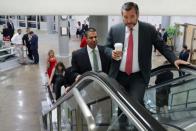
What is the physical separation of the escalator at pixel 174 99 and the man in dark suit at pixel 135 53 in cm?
47

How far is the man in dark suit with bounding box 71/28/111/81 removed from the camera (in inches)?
151

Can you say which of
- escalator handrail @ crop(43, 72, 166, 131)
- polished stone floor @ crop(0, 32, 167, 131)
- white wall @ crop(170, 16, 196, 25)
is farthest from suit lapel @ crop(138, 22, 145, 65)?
white wall @ crop(170, 16, 196, 25)

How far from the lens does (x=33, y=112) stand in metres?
8.42

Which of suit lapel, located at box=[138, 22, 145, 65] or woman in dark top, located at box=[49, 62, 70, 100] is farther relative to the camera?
woman in dark top, located at box=[49, 62, 70, 100]

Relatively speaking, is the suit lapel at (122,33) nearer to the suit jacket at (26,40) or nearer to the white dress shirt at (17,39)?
the white dress shirt at (17,39)

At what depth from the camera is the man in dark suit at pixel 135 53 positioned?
124 inches

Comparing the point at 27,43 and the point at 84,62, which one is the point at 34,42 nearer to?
the point at 27,43

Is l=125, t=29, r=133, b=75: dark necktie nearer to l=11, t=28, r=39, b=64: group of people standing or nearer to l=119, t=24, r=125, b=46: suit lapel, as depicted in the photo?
l=119, t=24, r=125, b=46: suit lapel

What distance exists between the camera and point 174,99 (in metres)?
4.86

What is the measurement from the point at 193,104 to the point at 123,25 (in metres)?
2.09

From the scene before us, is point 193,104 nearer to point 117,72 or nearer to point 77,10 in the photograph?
point 117,72

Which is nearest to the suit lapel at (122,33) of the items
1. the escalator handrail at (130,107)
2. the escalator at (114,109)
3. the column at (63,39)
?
the escalator at (114,109)

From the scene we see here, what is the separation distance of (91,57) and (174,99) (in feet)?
5.75

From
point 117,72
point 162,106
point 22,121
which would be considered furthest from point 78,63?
point 22,121
